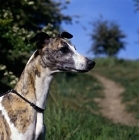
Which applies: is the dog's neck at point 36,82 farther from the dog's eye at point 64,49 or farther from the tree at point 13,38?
the tree at point 13,38

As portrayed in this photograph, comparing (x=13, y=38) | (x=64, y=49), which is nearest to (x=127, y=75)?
(x=13, y=38)

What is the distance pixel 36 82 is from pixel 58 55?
35 cm

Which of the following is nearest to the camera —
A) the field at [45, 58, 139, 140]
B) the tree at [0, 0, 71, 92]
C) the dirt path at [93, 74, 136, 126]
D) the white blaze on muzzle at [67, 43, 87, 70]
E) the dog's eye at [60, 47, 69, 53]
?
the white blaze on muzzle at [67, 43, 87, 70]

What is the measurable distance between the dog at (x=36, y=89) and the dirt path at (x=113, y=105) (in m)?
7.83

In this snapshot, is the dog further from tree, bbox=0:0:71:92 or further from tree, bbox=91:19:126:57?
tree, bbox=91:19:126:57

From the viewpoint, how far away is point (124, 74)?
25719 millimetres

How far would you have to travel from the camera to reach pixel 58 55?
4684mm

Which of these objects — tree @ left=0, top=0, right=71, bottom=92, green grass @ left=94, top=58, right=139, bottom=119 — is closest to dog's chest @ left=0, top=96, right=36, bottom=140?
tree @ left=0, top=0, right=71, bottom=92

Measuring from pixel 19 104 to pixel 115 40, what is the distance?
41.7m

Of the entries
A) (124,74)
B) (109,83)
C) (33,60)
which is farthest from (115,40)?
(33,60)

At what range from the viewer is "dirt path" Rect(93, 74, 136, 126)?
1434 centimetres

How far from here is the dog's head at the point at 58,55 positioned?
4.59 metres

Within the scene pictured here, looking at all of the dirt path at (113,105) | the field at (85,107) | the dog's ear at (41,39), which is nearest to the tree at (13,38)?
the field at (85,107)

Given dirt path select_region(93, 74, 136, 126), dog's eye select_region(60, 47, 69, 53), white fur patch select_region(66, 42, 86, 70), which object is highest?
dog's eye select_region(60, 47, 69, 53)
